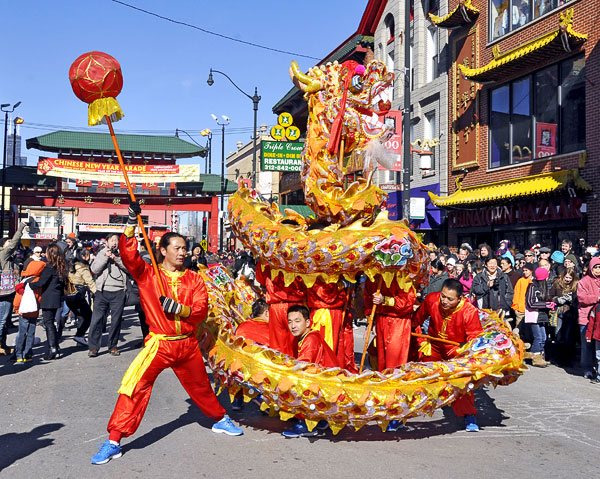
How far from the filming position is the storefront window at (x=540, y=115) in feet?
47.7

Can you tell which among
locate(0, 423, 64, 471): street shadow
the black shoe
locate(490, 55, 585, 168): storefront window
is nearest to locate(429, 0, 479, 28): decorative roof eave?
locate(490, 55, 585, 168): storefront window

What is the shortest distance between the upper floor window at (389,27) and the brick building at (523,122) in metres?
4.42

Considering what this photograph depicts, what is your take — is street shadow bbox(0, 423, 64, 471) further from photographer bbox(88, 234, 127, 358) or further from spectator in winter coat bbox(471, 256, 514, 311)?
spectator in winter coat bbox(471, 256, 514, 311)

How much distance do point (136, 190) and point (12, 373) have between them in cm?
4433

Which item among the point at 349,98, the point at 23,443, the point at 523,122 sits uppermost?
the point at 523,122

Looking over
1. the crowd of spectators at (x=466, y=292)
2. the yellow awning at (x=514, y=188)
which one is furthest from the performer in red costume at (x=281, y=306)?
the yellow awning at (x=514, y=188)

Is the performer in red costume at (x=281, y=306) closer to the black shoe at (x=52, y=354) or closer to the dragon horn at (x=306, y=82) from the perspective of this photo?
the dragon horn at (x=306, y=82)

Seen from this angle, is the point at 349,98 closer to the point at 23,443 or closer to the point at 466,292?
the point at 23,443

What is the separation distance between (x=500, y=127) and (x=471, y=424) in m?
13.4

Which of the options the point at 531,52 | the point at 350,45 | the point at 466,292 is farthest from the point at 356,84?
the point at 350,45

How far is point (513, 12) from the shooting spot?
1662 centimetres

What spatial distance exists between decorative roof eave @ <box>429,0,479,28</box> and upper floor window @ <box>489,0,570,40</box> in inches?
24.0

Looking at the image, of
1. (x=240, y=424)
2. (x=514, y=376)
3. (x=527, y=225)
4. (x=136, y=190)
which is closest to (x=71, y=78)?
(x=240, y=424)

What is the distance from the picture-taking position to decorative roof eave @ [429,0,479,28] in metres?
17.9
